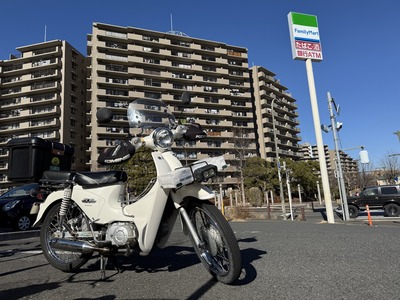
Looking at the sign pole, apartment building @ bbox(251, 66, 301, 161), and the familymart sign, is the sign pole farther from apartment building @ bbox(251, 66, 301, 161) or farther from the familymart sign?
apartment building @ bbox(251, 66, 301, 161)

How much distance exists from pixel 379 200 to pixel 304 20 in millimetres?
10991

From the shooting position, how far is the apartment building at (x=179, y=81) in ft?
178

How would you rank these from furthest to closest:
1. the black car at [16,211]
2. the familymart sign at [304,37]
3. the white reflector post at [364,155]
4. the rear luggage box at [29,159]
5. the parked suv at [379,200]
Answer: the white reflector post at [364,155]
the parked suv at [379,200]
the familymart sign at [304,37]
the black car at [16,211]
the rear luggage box at [29,159]

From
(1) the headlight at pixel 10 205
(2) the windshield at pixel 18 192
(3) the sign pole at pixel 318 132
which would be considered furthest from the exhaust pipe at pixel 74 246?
(3) the sign pole at pixel 318 132

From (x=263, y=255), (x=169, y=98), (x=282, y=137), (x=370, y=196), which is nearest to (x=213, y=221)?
(x=263, y=255)

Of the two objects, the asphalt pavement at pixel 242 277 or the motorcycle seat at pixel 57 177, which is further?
the motorcycle seat at pixel 57 177

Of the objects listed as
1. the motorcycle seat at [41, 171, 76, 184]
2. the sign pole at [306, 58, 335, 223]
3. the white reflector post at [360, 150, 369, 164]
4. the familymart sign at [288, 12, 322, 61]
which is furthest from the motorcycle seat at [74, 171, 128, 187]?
the white reflector post at [360, 150, 369, 164]

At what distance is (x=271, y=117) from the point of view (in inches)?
2771

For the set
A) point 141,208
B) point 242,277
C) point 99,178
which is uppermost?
point 99,178

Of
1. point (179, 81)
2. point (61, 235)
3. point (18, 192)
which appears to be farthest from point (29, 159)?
point (179, 81)

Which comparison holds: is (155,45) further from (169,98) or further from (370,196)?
(370,196)

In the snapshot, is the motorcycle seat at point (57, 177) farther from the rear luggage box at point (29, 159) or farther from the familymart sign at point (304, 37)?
the familymart sign at point (304, 37)

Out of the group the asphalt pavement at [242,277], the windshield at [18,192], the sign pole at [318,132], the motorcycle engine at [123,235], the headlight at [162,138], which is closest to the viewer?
the asphalt pavement at [242,277]

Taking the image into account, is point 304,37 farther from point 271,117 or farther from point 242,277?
point 271,117
